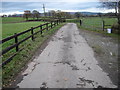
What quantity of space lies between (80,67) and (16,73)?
234 centimetres

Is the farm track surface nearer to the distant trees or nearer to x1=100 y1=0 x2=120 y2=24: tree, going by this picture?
x1=100 y1=0 x2=120 y2=24: tree

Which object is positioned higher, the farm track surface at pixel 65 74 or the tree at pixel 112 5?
the tree at pixel 112 5

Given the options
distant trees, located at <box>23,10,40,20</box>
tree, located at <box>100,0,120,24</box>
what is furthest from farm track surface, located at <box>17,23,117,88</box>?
distant trees, located at <box>23,10,40,20</box>

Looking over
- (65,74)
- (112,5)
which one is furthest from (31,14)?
(65,74)

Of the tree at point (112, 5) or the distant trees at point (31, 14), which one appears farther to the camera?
the distant trees at point (31, 14)

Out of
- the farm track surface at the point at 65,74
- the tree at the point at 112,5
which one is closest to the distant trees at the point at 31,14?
the tree at the point at 112,5

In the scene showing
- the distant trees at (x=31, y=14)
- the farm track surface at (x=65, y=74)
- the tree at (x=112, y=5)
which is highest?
the distant trees at (x=31, y=14)

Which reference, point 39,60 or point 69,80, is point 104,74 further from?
point 39,60

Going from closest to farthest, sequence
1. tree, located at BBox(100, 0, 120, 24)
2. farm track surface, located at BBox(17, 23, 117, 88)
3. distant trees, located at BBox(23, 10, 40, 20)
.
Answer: farm track surface, located at BBox(17, 23, 117, 88) → tree, located at BBox(100, 0, 120, 24) → distant trees, located at BBox(23, 10, 40, 20)

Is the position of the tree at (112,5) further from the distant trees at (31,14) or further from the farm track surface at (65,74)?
the distant trees at (31,14)

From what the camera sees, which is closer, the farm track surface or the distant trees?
the farm track surface

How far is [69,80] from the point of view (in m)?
4.41

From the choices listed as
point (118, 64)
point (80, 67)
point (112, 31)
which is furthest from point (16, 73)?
point (112, 31)

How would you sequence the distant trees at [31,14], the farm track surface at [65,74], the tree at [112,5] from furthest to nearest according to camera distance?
the distant trees at [31,14]
the tree at [112,5]
the farm track surface at [65,74]
